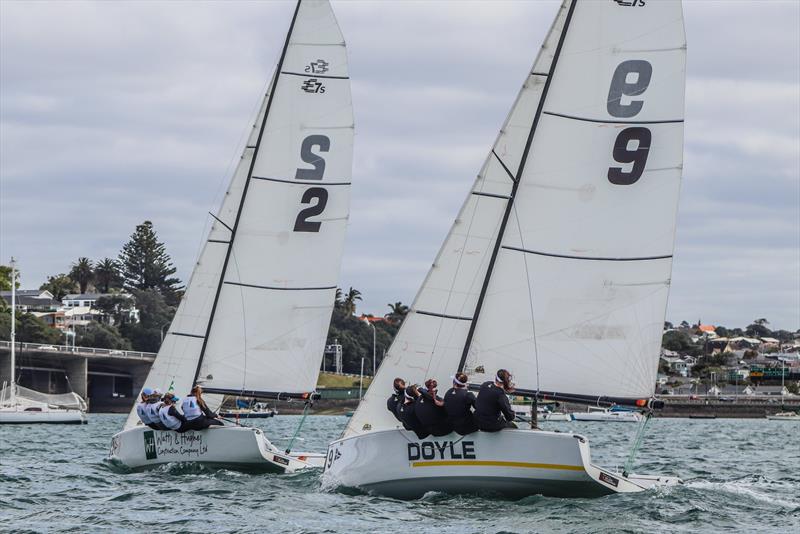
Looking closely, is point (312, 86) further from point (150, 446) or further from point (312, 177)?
point (150, 446)

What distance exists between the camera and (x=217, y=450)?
24.8 metres

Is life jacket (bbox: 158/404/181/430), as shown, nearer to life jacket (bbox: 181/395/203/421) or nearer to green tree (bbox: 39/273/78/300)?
life jacket (bbox: 181/395/203/421)

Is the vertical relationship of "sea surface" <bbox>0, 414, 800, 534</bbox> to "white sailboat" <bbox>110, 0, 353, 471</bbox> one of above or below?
below

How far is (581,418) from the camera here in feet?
345

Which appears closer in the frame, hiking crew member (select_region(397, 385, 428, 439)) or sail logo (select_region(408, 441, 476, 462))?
sail logo (select_region(408, 441, 476, 462))

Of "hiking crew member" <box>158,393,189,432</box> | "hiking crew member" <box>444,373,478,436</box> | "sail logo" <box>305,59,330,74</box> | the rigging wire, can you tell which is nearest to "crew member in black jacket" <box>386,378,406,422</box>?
"hiking crew member" <box>444,373,478,436</box>

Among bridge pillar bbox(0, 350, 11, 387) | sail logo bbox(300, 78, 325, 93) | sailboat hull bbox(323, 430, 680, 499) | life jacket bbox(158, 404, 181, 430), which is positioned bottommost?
sailboat hull bbox(323, 430, 680, 499)

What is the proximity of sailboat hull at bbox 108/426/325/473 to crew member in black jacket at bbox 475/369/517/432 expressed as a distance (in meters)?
6.98

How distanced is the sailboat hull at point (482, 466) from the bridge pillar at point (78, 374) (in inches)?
3686

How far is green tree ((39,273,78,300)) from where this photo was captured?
186500 mm

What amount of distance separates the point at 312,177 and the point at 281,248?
1.65 meters

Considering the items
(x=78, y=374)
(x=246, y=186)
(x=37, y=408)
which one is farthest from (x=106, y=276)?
(x=246, y=186)

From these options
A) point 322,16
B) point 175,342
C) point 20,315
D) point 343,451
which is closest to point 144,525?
point 343,451

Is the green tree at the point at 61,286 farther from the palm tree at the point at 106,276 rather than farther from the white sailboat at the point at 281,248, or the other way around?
the white sailboat at the point at 281,248
